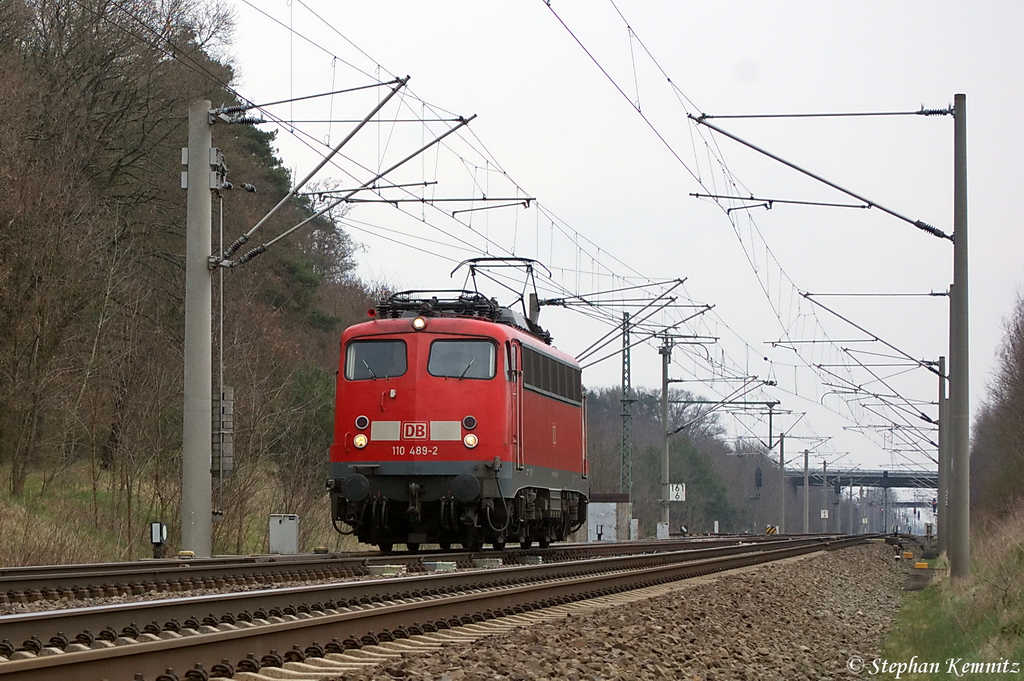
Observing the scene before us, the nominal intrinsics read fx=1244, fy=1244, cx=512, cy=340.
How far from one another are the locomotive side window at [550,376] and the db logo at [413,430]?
7.05ft

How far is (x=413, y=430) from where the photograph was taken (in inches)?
728

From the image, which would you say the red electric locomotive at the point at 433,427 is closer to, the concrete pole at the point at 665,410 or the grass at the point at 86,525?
the grass at the point at 86,525

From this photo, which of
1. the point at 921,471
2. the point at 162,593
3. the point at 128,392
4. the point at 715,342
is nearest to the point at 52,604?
the point at 162,593

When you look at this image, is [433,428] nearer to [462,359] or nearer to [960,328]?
[462,359]

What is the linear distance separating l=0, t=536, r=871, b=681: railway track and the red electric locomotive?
445 centimetres

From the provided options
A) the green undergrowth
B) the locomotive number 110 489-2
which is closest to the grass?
the locomotive number 110 489-2

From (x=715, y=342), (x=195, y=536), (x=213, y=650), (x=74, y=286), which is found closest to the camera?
(x=213, y=650)

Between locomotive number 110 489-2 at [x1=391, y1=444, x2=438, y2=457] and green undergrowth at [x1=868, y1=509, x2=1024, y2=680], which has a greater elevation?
locomotive number 110 489-2 at [x1=391, y1=444, x2=438, y2=457]

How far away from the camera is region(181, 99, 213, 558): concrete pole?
19.7 m

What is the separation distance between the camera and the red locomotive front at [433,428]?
18.3 m

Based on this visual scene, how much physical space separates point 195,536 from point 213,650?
12349 millimetres

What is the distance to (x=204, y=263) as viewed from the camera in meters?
20.5

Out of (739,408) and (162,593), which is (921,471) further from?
(162,593)

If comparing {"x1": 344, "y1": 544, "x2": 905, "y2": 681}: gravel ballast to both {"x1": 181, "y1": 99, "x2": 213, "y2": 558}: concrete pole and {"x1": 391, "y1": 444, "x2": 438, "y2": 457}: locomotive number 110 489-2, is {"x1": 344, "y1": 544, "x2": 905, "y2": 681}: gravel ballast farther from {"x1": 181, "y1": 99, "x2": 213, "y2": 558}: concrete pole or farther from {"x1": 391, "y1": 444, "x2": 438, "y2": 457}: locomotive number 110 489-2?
{"x1": 181, "y1": 99, "x2": 213, "y2": 558}: concrete pole
